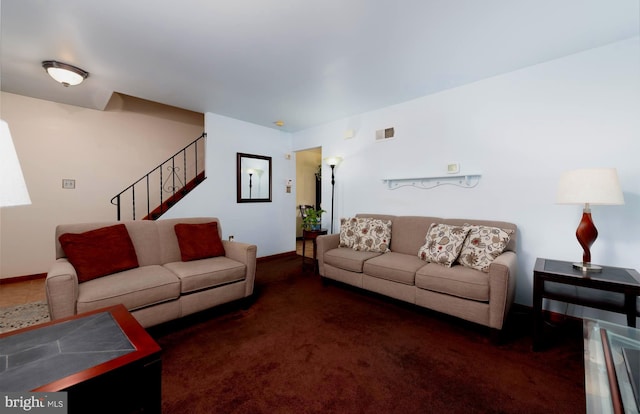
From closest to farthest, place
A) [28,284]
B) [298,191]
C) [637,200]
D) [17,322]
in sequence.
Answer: [637,200] → [17,322] → [28,284] → [298,191]

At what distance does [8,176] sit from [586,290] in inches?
133

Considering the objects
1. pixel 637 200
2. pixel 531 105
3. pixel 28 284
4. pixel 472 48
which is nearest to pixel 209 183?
pixel 28 284

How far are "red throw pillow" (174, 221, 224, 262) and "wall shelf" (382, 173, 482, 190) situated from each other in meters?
2.40

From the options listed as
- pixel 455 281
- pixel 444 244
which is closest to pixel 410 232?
pixel 444 244

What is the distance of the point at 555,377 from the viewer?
172cm

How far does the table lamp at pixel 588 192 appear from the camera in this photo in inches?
74.3

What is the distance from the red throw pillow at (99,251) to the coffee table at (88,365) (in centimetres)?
100

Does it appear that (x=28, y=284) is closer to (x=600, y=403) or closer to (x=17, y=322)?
(x=17, y=322)

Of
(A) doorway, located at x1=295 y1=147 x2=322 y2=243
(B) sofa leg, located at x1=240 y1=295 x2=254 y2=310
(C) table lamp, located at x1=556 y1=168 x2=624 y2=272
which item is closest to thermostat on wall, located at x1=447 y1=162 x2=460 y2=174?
(C) table lamp, located at x1=556 y1=168 x2=624 y2=272

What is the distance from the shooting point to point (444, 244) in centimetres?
267

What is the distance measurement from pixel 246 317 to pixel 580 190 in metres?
2.98

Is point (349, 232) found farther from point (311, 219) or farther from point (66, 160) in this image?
point (66, 160)

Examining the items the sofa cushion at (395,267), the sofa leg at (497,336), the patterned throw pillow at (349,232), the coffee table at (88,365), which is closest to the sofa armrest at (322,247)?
the patterned throw pillow at (349,232)

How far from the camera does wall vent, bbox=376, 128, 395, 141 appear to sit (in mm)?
3740
